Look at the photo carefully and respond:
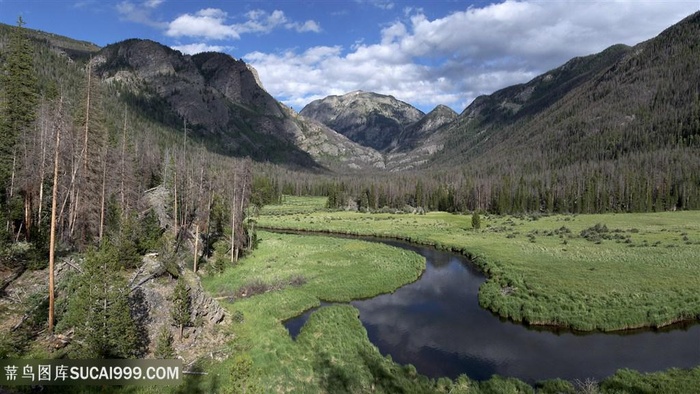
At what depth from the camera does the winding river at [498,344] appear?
24781 mm

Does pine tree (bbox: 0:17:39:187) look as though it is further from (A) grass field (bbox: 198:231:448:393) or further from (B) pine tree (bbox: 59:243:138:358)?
(B) pine tree (bbox: 59:243:138:358)

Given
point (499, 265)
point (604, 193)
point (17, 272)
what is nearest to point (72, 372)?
point (17, 272)

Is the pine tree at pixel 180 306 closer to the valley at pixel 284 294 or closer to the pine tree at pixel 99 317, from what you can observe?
the valley at pixel 284 294

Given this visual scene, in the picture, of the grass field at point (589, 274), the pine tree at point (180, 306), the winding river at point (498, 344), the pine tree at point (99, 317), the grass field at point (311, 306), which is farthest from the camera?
the grass field at point (589, 274)

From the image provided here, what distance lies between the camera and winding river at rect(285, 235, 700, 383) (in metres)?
24.8

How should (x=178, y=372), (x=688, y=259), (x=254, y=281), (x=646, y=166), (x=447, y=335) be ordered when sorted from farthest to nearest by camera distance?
(x=646, y=166), (x=688, y=259), (x=254, y=281), (x=447, y=335), (x=178, y=372)

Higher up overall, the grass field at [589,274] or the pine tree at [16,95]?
the pine tree at [16,95]

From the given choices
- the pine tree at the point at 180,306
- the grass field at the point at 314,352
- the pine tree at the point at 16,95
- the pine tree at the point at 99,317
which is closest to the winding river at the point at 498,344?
the grass field at the point at 314,352

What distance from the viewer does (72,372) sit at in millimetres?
17016

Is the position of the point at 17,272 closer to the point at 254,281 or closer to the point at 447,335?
the point at 254,281

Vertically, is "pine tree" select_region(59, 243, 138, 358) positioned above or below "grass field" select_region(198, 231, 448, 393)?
above

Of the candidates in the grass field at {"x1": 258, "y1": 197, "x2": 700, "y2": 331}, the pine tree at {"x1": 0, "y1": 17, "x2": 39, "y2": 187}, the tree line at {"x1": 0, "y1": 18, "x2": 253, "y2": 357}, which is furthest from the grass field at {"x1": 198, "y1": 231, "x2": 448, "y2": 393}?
the pine tree at {"x1": 0, "y1": 17, "x2": 39, "y2": 187}

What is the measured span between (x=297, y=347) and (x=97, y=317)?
43.2 ft

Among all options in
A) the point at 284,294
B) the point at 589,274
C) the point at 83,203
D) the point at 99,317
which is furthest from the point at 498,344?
the point at 83,203
